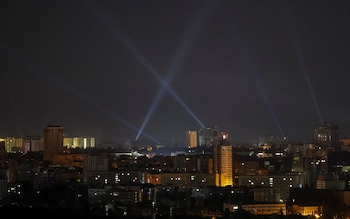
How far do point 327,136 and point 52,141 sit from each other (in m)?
9.74

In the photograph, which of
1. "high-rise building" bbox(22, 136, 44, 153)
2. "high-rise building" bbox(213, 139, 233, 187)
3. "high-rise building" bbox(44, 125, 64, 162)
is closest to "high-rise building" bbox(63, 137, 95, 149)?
"high-rise building" bbox(22, 136, 44, 153)

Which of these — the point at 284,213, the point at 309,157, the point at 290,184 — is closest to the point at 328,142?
the point at 309,157

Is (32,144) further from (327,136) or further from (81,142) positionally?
(327,136)

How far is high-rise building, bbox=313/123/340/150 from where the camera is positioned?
1083 inches

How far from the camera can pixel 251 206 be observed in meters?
12.9

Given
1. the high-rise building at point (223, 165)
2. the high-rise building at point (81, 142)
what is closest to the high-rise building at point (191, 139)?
the high-rise building at point (81, 142)

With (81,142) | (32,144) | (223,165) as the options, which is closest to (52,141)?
(32,144)

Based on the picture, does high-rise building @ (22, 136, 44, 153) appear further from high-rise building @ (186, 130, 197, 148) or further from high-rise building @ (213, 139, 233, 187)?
high-rise building @ (213, 139, 233, 187)

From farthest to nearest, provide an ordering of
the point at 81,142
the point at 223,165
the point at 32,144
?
the point at 81,142 < the point at 32,144 < the point at 223,165

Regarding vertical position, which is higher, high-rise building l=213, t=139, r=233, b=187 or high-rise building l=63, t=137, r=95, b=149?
high-rise building l=63, t=137, r=95, b=149

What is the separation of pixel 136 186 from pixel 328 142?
1364 centimetres

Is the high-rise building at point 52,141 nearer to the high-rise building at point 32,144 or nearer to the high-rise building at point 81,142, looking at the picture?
the high-rise building at point 32,144

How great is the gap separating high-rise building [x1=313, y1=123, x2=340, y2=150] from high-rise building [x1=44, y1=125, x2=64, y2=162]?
28.9 ft

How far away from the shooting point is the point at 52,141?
2352cm
